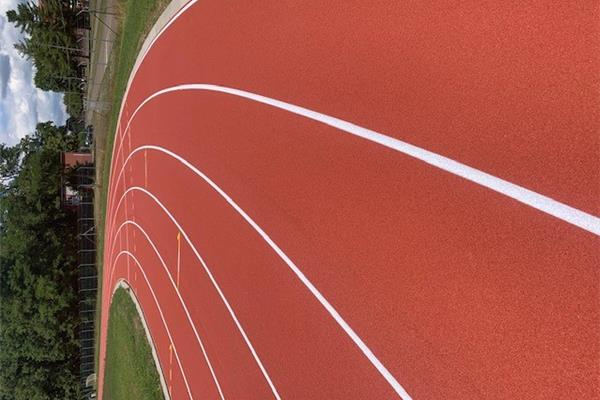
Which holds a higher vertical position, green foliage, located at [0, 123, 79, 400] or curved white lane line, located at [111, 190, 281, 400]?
curved white lane line, located at [111, 190, 281, 400]

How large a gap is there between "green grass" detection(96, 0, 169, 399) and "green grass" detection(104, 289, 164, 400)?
0.63m

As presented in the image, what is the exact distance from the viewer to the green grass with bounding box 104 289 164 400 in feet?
38.9

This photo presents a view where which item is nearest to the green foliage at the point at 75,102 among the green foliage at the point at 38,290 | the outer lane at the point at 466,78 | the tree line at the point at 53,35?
the tree line at the point at 53,35

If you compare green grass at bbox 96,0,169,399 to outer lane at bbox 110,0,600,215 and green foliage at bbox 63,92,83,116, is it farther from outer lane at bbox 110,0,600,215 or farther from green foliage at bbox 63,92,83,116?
green foliage at bbox 63,92,83,116

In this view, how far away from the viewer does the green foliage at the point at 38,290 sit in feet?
81.3

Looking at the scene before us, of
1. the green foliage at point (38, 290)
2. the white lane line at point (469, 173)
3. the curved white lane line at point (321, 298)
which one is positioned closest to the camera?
the white lane line at point (469, 173)

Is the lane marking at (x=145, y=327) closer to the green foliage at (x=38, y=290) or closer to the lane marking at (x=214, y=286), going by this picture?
the lane marking at (x=214, y=286)

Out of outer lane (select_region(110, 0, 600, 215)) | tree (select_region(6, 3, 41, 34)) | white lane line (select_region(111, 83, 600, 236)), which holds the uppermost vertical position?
tree (select_region(6, 3, 41, 34))

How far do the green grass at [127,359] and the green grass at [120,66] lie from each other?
0.63 meters

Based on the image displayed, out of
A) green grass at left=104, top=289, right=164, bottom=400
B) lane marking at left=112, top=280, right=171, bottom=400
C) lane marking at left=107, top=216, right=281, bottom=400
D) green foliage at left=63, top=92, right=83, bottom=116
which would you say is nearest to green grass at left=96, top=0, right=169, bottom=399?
green grass at left=104, top=289, right=164, bottom=400

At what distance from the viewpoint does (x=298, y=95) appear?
642 cm

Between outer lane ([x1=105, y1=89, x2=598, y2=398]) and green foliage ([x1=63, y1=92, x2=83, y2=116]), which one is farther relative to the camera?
green foliage ([x1=63, y1=92, x2=83, y2=116])

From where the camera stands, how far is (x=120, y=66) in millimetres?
16531

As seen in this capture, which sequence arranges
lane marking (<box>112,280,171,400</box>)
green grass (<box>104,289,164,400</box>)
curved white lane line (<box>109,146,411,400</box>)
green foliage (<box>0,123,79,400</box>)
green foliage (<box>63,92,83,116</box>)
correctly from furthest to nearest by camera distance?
green foliage (<box>63,92,83,116</box>) → green foliage (<box>0,123,79,400</box>) → green grass (<box>104,289,164,400</box>) → lane marking (<box>112,280,171,400</box>) → curved white lane line (<box>109,146,411,400</box>)
